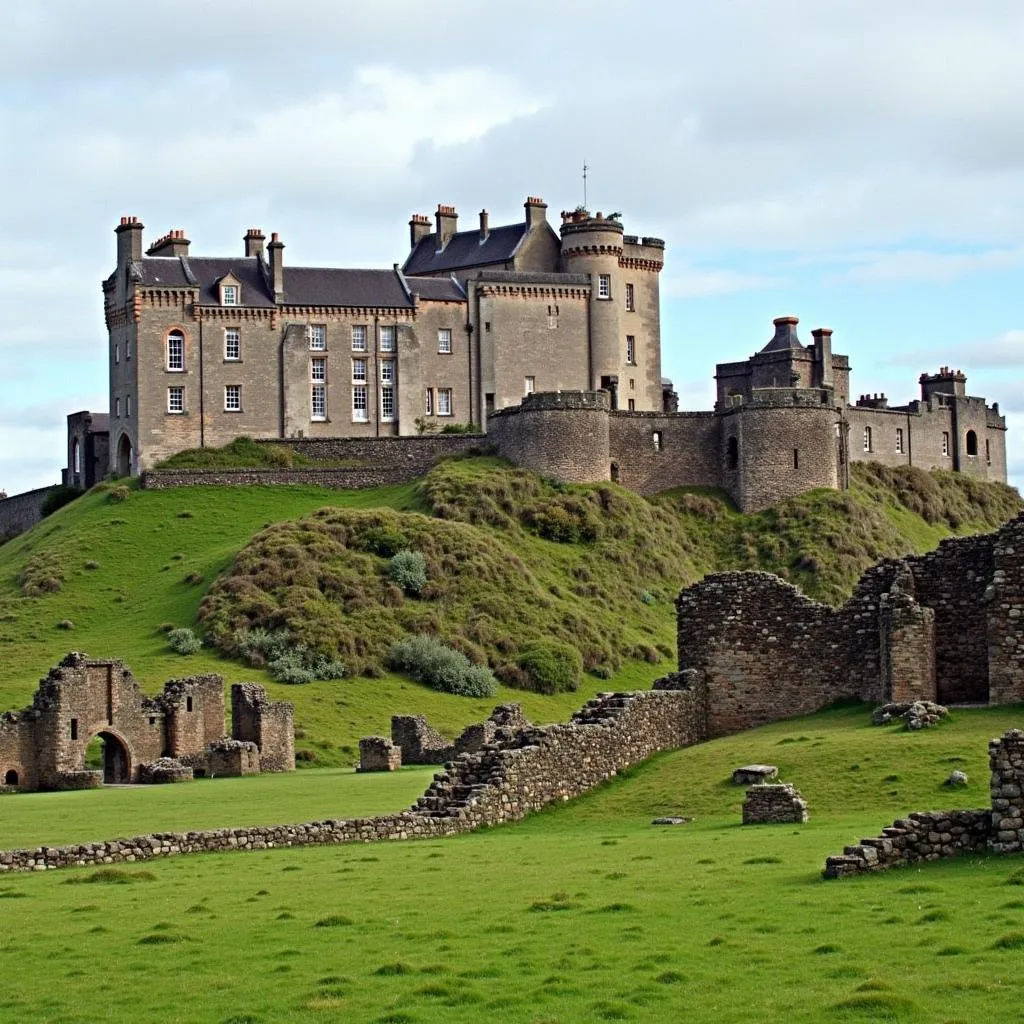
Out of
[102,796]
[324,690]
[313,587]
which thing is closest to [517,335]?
[313,587]

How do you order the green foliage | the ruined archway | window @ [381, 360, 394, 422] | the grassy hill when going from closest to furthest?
the ruined archway, the grassy hill, window @ [381, 360, 394, 422], the green foliage

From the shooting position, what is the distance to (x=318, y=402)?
127 m

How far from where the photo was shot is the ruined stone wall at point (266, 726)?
64.2 metres

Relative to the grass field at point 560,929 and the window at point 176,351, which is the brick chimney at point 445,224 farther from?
the grass field at point 560,929

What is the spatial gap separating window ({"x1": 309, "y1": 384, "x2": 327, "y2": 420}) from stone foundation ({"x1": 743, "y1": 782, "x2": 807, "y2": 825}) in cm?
9729

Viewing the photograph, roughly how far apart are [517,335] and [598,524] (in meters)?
23.8

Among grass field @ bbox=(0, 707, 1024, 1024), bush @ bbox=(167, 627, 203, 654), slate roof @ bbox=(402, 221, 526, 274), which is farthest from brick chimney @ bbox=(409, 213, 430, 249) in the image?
grass field @ bbox=(0, 707, 1024, 1024)

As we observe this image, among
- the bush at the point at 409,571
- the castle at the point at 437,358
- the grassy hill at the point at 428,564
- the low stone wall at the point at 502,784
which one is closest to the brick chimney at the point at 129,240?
the castle at the point at 437,358

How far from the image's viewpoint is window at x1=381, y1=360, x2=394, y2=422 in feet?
417

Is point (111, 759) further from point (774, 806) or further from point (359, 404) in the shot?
point (359, 404)

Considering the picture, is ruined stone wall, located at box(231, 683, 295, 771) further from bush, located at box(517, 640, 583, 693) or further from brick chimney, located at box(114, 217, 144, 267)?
Result: brick chimney, located at box(114, 217, 144, 267)

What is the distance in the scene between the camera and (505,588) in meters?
98.6

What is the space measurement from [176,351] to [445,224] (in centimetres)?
2249

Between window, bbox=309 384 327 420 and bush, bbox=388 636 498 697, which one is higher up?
window, bbox=309 384 327 420
